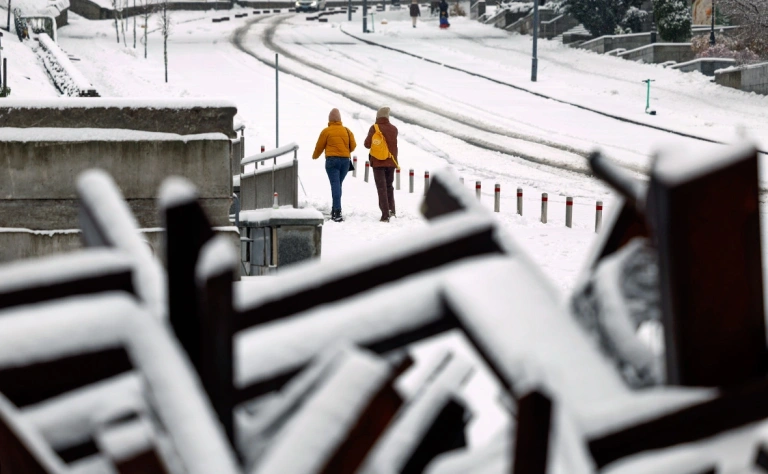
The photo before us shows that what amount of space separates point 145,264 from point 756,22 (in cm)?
3013

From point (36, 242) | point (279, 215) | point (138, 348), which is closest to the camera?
point (138, 348)

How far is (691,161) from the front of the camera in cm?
108

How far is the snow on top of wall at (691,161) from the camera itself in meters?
1.07

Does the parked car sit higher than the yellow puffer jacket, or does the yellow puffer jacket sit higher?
the parked car

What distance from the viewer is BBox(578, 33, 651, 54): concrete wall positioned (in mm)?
38125

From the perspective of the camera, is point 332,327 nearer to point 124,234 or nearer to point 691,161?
point 124,234

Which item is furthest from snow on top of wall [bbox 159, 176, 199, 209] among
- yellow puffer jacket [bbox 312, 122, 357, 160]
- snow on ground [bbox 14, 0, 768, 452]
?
yellow puffer jacket [bbox 312, 122, 357, 160]

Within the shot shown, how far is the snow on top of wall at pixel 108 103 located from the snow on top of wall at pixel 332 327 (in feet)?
25.2

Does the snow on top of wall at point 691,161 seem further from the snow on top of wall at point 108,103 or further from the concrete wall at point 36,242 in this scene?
the snow on top of wall at point 108,103

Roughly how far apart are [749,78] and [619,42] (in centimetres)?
1043

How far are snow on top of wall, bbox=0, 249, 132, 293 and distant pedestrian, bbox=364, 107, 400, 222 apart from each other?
1282cm

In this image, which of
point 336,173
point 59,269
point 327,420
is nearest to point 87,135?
point 336,173

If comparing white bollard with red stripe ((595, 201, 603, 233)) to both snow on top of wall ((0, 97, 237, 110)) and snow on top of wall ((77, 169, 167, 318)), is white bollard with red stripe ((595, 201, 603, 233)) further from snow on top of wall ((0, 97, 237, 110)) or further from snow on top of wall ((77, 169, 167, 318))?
snow on top of wall ((77, 169, 167, 318))

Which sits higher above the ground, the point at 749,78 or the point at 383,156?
the point at 749,78
